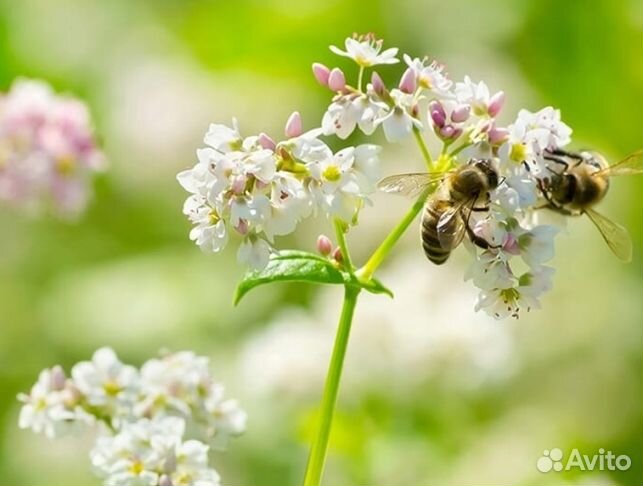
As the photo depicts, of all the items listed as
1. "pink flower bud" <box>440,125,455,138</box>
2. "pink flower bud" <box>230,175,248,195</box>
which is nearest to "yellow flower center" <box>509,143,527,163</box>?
"pink flower bud" <box>440,125,455,138</box>

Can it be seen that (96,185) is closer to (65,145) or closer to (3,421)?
(3,421)

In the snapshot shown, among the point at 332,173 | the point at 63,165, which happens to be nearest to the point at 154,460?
the point at 332,173

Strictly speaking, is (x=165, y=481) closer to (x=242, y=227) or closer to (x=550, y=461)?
(x=242, y=227)

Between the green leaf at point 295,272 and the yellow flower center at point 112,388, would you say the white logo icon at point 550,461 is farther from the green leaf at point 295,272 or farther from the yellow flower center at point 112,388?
the green leaf at point 295,272

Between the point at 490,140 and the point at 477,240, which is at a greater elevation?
the point at 490,140

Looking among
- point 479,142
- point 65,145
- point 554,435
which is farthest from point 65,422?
point 554,435

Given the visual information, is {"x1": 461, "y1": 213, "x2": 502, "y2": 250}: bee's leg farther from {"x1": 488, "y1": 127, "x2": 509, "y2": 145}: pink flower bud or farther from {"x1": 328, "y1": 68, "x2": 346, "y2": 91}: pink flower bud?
{"x1": 328, "y1": 68, "x2": 346, "y2": 91}: pink flower bud
